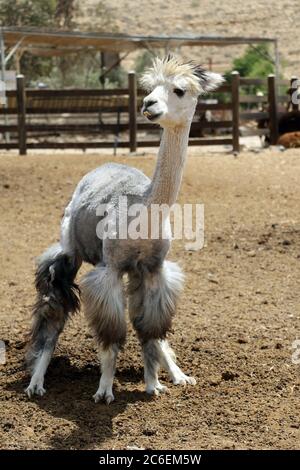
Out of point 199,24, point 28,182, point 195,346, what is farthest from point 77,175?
point 199,24

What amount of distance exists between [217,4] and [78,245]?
47528mm

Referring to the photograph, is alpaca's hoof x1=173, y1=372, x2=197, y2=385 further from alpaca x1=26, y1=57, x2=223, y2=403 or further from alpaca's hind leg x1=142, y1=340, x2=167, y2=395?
alpaca's hind leg x1=142, y1=340, x2=167, y2=395

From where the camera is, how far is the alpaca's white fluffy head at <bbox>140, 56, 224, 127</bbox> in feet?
16.1

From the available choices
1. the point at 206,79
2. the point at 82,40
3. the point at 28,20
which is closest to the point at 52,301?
the point at 206,79

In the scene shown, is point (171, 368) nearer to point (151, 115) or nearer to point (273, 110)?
point (151, 115)

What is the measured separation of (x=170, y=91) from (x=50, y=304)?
1.65m

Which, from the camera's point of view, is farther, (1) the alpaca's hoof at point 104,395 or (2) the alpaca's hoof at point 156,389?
(2) the alpaca's hoof at point 156,389

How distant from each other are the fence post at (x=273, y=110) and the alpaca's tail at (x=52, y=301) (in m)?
12.5

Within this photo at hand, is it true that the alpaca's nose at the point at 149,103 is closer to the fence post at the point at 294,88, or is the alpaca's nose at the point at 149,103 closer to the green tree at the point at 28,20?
the fence post at the point at 294,88

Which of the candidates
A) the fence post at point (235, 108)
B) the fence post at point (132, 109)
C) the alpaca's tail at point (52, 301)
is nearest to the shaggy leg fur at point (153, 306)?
the alpaca's tail at point (52, 301)

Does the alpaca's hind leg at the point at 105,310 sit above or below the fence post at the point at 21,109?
above

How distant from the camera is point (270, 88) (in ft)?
Result: 59.3

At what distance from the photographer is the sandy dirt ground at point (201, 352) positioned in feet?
16.1
